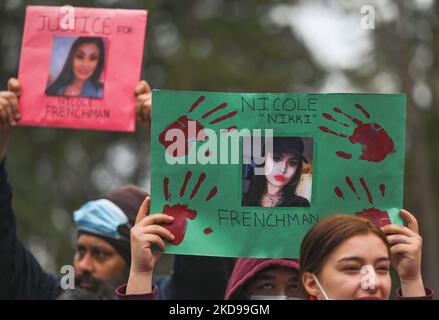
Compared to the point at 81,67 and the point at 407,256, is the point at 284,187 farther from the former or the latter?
the point at 81,67

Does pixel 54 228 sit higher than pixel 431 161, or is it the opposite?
pixel 431 161

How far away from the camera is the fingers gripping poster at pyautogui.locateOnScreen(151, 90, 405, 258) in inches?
128

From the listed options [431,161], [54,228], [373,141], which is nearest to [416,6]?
[431,161]

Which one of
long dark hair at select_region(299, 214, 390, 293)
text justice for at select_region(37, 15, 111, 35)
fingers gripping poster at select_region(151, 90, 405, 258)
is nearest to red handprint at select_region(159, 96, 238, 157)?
fingers gripping poster at select_region(151, 90, 405, 258)

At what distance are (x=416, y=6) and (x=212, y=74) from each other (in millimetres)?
2906

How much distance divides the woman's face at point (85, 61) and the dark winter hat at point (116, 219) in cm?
57

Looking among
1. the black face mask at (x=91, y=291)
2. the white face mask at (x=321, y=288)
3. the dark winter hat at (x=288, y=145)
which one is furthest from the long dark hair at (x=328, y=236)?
the black face mask at (x=91, y=291)

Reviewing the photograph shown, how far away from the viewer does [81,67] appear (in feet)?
13.6

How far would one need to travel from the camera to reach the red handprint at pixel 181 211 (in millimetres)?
3281

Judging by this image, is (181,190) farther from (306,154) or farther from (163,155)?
(306,154)

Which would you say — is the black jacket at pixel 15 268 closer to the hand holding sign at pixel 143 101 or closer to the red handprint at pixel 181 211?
the hand holding sign at pixel 143 101

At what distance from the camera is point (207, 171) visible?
3.30 meters

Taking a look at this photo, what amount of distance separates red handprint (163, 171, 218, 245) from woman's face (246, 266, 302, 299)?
18.4 inches

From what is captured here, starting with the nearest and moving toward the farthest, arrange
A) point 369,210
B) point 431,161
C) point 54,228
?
point 369,210 < point 54,228 < point 431,161
